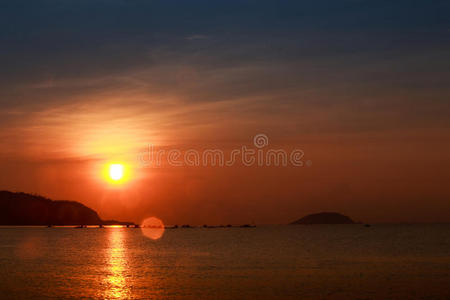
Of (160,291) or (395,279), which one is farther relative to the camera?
(395,279)

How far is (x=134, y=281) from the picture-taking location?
7606cm

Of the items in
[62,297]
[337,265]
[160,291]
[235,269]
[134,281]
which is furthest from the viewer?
[337,265]

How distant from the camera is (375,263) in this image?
107625 mm

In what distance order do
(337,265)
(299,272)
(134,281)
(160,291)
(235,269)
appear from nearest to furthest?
1. (160,291)
2. (134,281)
3. (299,272)
4. (235,269)
5. (337,265)

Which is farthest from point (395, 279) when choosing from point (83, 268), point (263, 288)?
point (83, 268)

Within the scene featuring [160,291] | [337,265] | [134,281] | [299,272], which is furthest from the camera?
[337,265]

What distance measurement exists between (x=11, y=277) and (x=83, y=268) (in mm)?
18594

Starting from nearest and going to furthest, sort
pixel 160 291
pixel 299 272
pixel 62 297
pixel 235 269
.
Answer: pixel 62 297 < pixel 160 291 < pixel 299 272 < pixel 235 269

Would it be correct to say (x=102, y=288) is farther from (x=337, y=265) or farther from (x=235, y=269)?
(x=337, y=265)

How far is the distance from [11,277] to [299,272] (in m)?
47.0

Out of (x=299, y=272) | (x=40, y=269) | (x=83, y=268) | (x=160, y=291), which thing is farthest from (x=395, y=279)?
(x=40, y=269)

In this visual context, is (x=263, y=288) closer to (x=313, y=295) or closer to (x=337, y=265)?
(x=313, y=295)

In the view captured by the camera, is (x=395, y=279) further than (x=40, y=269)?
No

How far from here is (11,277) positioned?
3177 inches
